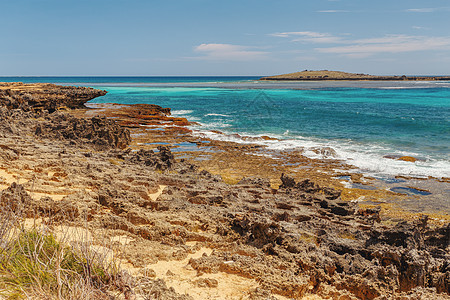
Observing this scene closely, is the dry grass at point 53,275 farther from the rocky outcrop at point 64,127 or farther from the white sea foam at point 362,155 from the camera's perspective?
the white sea foam at point 362,155

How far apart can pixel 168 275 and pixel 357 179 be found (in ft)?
38.5

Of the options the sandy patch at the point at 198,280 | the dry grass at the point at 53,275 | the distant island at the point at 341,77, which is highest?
the distant island at the point at 341,77

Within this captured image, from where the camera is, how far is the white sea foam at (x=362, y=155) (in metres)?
16.1

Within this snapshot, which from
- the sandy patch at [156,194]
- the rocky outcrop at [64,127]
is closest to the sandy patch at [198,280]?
the sandy patch at [156,194]

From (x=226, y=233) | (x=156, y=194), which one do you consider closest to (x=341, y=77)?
(x=156, y=194)

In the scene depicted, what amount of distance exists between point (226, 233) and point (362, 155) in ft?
48.6

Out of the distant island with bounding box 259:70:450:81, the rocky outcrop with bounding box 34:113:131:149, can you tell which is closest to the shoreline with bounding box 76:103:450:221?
the rocky outcrop with bounding box 34:113:131:149

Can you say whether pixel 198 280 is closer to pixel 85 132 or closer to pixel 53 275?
pixel 53 275

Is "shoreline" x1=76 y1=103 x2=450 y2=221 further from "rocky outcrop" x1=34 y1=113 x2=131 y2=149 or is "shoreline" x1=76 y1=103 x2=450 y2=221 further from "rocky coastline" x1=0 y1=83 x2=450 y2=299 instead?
"rocky coastline" x1=0 y1=83 x2=450 y2=299

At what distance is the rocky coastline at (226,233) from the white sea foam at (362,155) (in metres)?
6.27

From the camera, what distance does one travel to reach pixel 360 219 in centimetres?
912

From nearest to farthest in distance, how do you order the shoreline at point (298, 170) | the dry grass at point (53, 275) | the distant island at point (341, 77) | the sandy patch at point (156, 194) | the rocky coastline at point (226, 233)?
the dry grass at point (53, 275)
the rocky coastline at point (226, 233)
the sandy patch at point (156, 194)
the shoreline at point (298, 170)
the distant island at point (341, 77)

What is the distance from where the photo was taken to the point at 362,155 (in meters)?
19.4

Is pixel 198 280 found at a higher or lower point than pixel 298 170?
higher
